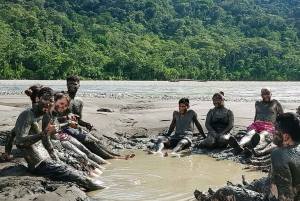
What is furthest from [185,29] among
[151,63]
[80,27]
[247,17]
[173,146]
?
[173,146]

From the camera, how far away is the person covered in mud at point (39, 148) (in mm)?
5684

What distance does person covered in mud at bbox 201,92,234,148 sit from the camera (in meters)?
9.42

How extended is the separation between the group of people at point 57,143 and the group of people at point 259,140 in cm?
173

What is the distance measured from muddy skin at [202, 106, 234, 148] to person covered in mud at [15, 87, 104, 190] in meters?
3.95

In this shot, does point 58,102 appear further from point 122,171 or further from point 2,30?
point 2,30

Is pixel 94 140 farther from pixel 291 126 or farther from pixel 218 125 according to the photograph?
pixel 291 126

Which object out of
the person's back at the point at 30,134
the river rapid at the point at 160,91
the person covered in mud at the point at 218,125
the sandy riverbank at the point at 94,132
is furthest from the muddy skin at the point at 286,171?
the river rapid at the point at 160,91

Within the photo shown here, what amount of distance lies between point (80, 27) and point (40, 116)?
276 feet

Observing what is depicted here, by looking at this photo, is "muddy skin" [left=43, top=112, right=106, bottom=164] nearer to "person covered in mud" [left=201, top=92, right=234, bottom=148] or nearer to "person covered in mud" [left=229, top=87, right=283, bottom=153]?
"person covered in mud" [left=201, top=92, right=234, bottom=148]

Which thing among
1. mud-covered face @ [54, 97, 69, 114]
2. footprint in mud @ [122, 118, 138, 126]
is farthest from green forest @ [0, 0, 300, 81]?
mud-covered face @ [54, 97, 69, 114]

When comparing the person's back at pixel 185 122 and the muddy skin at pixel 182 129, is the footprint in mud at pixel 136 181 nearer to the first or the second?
the muddy skin at pixel 182 129

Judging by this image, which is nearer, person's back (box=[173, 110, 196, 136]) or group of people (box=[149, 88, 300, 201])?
group of people (box=[149, 88, 300, 201])

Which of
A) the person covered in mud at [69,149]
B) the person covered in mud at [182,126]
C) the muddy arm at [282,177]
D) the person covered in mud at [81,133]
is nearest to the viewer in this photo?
the muddy arm at [282,177]

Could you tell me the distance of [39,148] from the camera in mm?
5996
